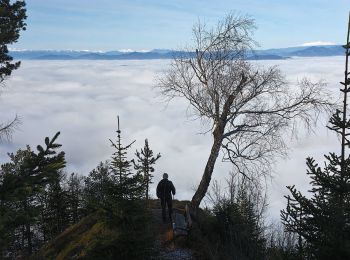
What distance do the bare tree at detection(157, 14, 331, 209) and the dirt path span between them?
362cm

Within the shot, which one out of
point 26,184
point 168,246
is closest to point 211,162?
point 168,246

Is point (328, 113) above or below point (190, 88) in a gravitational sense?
below

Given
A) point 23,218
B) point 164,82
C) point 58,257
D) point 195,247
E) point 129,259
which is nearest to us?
point 23,218

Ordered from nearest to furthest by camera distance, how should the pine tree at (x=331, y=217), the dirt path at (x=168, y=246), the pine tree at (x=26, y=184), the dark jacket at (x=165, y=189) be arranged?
the pine tree at (x=26, y=184), the pine tree at (x=331, y=217), the dirt path at (x=168, y=246), the dark jacket at (x=165, y=189)

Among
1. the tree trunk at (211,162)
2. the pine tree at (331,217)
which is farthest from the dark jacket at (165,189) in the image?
the pine tree at (331,217)

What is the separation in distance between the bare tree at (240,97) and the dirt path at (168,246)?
3.62 meters

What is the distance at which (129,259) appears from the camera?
11.1 meters

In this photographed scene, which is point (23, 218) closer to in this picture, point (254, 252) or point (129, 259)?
point (129, 259)

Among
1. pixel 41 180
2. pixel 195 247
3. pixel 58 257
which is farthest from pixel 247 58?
pixel 41 180

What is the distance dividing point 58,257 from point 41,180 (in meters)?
12.3

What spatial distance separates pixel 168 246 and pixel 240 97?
7659 millimetres

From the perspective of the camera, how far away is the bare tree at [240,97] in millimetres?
18219

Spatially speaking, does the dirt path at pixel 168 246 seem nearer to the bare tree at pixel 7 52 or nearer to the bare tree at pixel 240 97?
the bare tree at pixel 240 97

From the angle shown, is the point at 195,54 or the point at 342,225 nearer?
the point at 342,225
